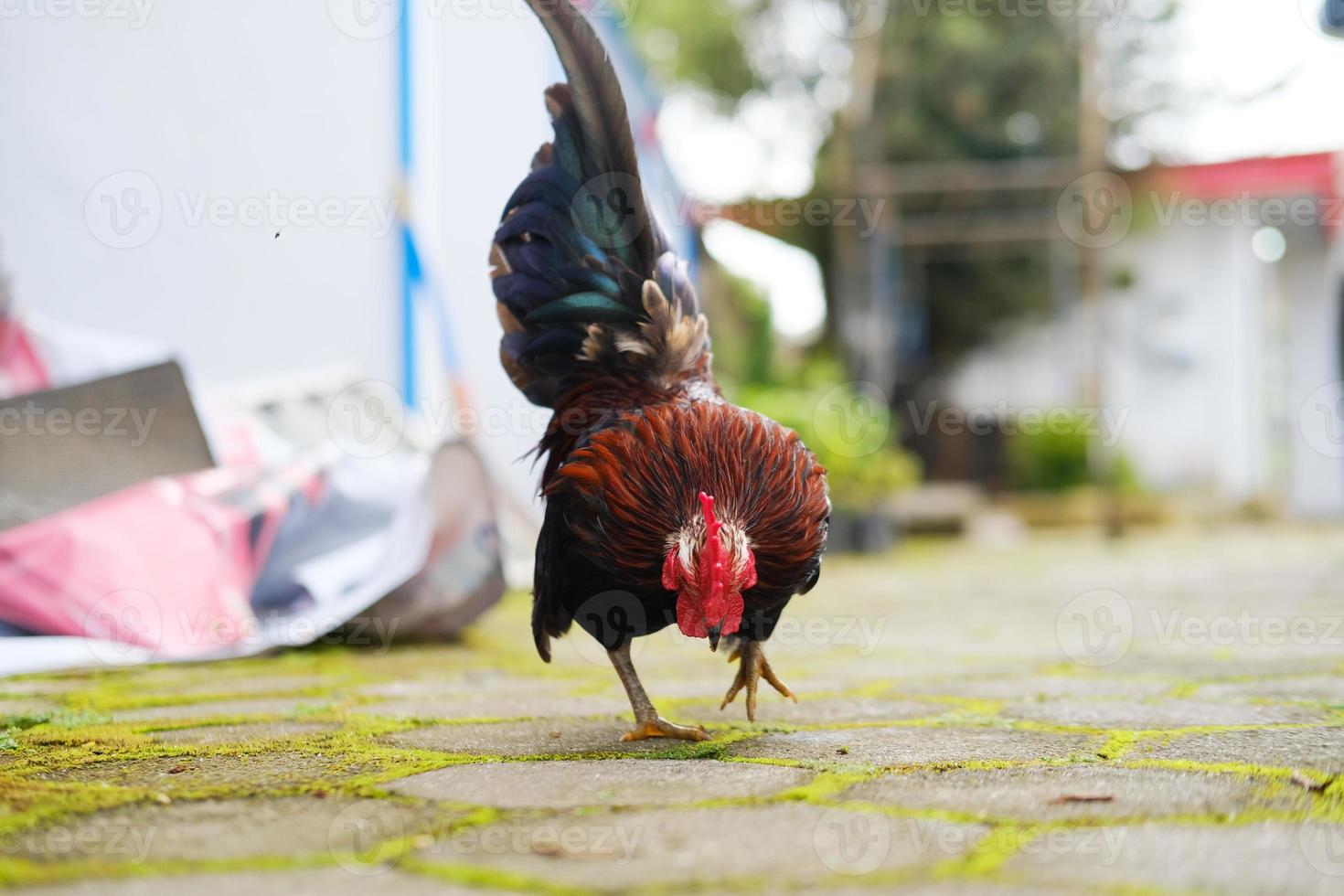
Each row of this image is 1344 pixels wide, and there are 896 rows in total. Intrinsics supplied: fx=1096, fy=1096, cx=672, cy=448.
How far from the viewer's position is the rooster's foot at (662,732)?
2328 millimetres

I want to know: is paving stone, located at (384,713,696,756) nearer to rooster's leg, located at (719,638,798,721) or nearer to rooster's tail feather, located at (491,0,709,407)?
rooster's leg, located at (719,638,798,721)

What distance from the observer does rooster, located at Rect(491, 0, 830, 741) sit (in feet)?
7.19

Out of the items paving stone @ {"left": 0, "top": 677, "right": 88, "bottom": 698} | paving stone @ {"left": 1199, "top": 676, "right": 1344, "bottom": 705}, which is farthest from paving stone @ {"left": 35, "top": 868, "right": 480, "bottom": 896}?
paving stone @ {"left": 1199, "top": 676, "right": 1344, "bottom": 705}

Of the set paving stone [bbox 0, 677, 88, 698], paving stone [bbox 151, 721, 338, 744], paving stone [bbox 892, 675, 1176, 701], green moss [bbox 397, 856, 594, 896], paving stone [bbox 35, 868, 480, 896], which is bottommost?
paving stone [bbox 892, 675, 1176, 701]

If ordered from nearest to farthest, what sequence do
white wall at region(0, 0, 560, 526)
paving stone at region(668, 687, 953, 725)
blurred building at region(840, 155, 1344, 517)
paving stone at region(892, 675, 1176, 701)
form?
paving stone at region(668, 687, 953, 725) → paving stone at region(892, 675, 1176, 701) → white wall at region(0, 0, 560, 526) → blurred building at region(840, 155, 1344, 517)

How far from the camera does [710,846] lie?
1441 mm

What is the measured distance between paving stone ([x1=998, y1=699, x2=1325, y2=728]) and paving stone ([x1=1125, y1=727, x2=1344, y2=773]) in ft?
0.48

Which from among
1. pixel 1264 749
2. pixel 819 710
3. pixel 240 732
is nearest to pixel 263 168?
pixel 240 732

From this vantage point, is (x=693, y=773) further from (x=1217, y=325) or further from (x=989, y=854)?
(x=1217, y=325)

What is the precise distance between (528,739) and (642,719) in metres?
0.25

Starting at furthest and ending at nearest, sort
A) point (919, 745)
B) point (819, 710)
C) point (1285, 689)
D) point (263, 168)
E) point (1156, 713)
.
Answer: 1. point (263, 168)
2. point (1285, 689)
3. point (819, 710)
4. point (1156, 713)
5. point (919, 745)

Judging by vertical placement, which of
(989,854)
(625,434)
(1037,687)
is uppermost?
(625,434)

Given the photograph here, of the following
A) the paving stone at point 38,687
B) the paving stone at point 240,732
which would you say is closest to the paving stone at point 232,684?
the paving stone at point 38,687

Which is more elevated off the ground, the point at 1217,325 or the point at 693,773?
the point at 1217,325
